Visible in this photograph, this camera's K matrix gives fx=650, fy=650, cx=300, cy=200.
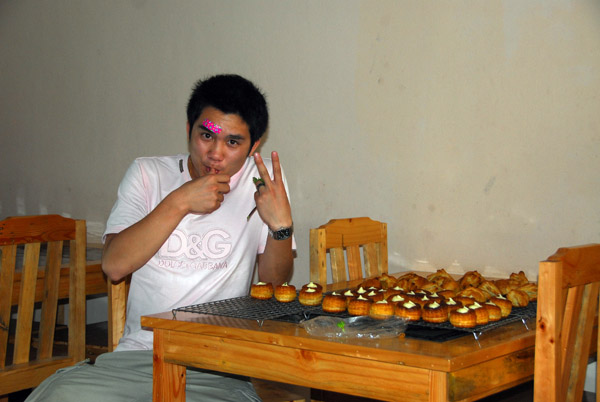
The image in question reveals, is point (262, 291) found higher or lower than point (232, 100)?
lower

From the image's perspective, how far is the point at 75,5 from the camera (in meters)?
4.54

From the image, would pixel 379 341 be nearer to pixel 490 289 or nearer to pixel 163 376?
pixel 163 376

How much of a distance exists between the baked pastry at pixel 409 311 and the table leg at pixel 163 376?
598 mm

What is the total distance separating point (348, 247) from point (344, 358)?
1438 millimetres

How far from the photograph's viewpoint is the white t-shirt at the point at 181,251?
Answer: 81.7 inches

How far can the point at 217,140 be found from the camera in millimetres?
2072

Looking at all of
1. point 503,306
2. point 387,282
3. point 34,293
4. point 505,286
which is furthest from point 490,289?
point 34,293

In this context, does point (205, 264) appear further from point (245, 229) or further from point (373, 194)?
point (373, 194)

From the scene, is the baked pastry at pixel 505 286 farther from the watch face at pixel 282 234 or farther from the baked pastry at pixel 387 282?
the watch face at pixel 282 234

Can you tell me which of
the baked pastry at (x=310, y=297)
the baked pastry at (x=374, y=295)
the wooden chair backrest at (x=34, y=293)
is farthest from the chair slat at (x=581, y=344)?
the wooden chair backrest at (x=34, y=293)

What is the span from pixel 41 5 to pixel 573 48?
373 centimetres

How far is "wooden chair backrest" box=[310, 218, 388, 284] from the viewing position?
8.49 ft

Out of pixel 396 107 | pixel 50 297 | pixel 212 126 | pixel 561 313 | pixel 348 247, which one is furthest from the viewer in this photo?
pixel 396 107

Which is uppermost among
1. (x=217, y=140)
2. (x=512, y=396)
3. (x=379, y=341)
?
(x=217, y=140)
